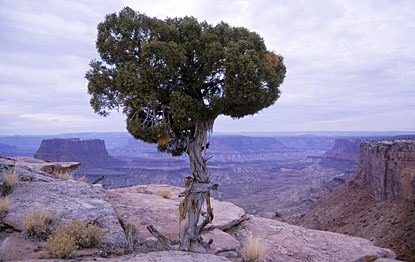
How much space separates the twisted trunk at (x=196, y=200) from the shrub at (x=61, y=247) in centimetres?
278

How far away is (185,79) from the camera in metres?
8.91

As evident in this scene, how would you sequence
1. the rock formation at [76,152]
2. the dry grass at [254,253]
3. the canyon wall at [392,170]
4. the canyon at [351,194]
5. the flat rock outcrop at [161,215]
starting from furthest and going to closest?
1. the rock formation at [76,152]
2. the canyon wall at [392,170]
3. the canyon at [351,194]
4. the flat rock outcrop at [161,215]
5. the dry grass at [254,253]

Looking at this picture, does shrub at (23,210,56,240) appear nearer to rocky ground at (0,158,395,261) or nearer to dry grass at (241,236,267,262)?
rocky ground at (0,158,395,261)

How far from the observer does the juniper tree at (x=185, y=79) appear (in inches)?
313

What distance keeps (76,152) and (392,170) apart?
96.9 m

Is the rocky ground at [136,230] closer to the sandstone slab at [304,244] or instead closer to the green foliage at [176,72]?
the sandstone slab at [304,244]

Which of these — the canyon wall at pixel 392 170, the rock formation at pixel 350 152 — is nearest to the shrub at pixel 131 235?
the canyon wall at pixel 392 170

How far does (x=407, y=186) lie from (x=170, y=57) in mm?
37026

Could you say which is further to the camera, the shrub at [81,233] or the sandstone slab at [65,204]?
the sandstone slab at [65,204]

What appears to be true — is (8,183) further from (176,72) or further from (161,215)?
(176,72)

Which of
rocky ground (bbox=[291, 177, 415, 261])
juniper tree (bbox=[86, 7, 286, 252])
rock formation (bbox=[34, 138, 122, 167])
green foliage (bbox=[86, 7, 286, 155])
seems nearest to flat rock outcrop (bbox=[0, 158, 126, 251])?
juniper tree (bbox=[86, 7, 286, 252])

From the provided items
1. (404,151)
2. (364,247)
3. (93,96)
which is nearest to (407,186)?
(404,151)

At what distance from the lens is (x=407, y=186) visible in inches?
1433

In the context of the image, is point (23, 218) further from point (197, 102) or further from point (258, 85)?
point (258, 85)
